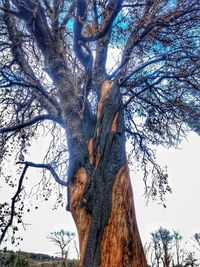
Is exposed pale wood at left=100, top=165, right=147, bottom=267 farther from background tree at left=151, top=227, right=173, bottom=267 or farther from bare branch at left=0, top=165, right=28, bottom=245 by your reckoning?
background tree at left=151, top=227, right=173, bottom=267

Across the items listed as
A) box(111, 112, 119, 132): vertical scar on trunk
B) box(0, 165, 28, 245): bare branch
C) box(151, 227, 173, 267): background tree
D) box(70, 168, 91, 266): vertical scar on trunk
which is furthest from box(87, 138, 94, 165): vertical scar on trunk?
box(151, 227, 173, 267): background tree

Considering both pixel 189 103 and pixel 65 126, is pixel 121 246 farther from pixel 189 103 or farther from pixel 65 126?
pixel 189 103

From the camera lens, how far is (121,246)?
2691mm

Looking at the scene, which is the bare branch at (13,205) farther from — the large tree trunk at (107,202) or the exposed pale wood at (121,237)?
the exposed pale wood at (121,237)

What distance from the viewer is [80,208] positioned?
10.4 feet

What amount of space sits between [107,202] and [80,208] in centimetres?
37

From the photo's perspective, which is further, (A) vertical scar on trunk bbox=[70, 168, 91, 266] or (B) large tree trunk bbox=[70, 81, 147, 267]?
(A) vertical scar on trunk bbox=[70, 168, 91, 266]

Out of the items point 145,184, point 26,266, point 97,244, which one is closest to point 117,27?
point 145,184

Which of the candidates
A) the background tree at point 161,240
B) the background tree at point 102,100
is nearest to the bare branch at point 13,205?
the background tree at point 102,100

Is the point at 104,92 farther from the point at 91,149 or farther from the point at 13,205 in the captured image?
the point at 13,205

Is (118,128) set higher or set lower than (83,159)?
higher

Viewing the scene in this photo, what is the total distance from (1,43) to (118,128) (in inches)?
117

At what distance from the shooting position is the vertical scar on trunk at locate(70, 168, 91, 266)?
2.96 meters

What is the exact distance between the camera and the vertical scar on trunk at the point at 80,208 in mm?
2961
